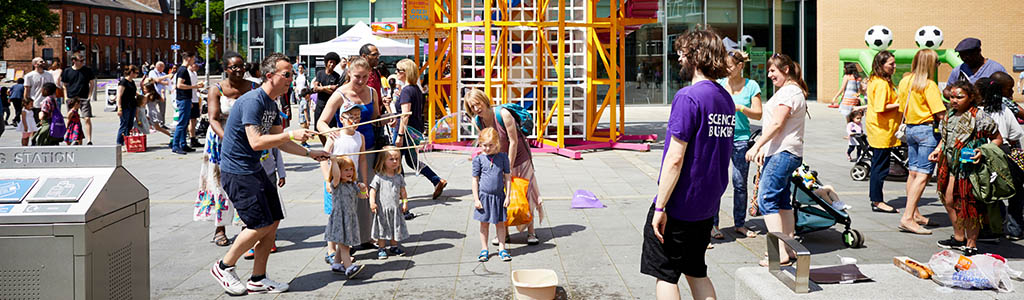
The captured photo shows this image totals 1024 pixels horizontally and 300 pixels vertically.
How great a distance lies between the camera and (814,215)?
670 centimetres

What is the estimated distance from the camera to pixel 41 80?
1633 cm

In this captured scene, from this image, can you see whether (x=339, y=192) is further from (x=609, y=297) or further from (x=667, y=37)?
(x=667, y=37)

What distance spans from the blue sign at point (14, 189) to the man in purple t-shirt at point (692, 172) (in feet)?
8.50

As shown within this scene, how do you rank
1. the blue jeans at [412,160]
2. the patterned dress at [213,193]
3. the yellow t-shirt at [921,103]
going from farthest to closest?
1. the blue jeans at [412,160]
2. the yellow t-shirt at [921,103]
3. the patterned dress at [213,193]

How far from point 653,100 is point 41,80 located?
1853 cm

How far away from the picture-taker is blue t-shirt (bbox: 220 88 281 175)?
17.2 feet

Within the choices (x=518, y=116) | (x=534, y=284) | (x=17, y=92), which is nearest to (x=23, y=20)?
(x=17, y=92)

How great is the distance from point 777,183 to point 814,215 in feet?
3.40

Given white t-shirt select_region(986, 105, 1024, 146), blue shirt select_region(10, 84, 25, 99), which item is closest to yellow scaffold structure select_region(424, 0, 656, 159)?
white t-shirt select_region(986, 105, 1024, 146)

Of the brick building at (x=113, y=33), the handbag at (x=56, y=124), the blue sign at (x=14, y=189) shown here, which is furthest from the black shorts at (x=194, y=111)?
the brick building at (x=113, y=33)

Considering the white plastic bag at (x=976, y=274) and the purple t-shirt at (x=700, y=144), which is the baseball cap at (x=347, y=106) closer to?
the purple t-shirt at (x=700, y=144)

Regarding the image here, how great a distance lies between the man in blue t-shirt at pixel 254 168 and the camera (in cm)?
523

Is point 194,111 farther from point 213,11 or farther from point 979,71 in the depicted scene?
point 213,11

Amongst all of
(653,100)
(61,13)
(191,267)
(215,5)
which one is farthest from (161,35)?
(191,267)
